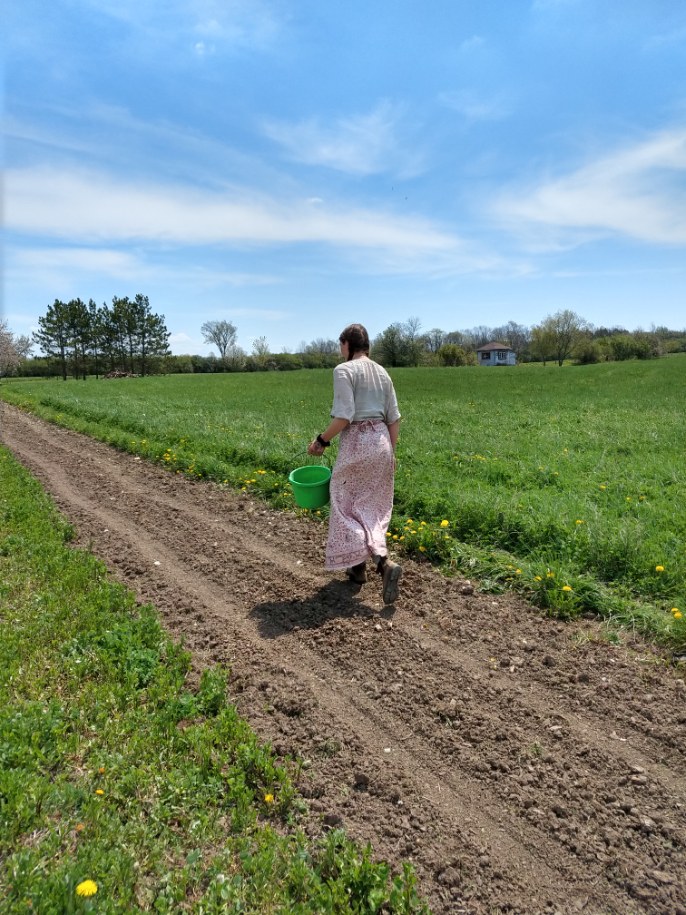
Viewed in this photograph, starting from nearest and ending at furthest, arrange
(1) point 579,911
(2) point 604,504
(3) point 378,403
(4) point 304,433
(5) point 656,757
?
1. (1) point 579,911
2. (5) point 656,757
3. (3) point 378,403
4. (2) point 604,504
5. (4) point 304,433

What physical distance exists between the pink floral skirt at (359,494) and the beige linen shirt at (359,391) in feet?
0.39

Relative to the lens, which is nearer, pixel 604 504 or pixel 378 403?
pixel 378 403

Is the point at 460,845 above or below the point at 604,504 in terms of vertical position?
below

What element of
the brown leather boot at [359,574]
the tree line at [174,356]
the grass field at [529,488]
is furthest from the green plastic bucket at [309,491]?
the tree line at [174,356]

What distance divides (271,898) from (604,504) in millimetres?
5685

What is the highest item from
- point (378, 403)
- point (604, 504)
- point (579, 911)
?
point (378, 403)

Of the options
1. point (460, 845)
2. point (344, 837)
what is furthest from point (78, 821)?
point (460, 845)

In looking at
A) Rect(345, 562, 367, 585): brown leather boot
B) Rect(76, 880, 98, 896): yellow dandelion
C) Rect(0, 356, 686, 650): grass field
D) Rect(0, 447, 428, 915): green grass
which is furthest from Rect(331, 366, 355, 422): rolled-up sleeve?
Rect(76, 880, 98, 896): yellow dandelion

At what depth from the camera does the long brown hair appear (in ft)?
15.9

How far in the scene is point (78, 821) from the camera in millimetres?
2545

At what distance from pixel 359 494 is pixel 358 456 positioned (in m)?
0.36

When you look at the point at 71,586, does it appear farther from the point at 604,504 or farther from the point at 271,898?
the point at 604,504

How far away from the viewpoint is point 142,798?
2.70 metres

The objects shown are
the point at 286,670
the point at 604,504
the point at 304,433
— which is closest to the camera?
the point at 286,670
